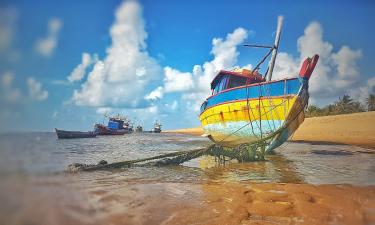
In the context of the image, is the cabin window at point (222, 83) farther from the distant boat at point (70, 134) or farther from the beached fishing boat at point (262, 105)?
the distant boat at point (70, 134)

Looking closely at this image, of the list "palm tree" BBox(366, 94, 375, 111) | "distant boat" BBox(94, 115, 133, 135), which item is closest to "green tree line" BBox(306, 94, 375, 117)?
"palm tree" BBox(366, 94, 375, 111)

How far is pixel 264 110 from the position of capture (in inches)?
524

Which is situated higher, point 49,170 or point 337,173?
point 49,170

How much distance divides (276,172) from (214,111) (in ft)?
27.5

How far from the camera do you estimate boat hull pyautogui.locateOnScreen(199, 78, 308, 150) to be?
490 inches

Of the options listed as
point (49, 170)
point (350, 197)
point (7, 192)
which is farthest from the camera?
point (350, 197)

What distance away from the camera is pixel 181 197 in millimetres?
6250

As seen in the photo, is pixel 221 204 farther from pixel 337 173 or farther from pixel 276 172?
pixel 337 173

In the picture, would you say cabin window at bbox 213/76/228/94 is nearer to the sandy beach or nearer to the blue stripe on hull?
the blue stripe on hull

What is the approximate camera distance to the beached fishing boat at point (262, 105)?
1232cm

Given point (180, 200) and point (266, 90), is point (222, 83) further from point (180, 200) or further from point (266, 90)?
point (180, 200)

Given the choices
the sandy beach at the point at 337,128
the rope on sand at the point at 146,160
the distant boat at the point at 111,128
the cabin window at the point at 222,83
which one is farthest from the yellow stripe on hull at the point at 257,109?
the distant boat at the point at 111,128

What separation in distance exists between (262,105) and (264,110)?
0.84 ft

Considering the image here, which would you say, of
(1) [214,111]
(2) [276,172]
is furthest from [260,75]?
(2) [276,172]
